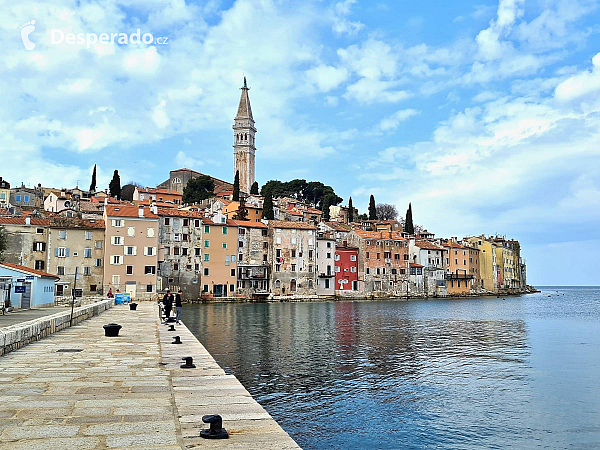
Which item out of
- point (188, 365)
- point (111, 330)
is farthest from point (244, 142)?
point (188, 365)

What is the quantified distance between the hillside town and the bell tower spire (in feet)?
83.5

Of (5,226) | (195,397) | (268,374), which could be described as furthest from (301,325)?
(5,226)

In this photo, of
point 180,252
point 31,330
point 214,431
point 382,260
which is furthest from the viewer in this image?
point 382,260

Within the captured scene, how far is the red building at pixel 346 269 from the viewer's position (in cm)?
9375

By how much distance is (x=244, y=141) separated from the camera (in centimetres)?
16038

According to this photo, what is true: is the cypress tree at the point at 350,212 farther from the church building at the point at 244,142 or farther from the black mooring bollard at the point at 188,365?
the black mooring bollard at the point at 188,365

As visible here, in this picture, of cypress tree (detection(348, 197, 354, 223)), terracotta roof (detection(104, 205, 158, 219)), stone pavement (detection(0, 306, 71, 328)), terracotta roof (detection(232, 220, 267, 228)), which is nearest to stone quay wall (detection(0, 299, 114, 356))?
stone pavement (detection(0, 306, 71, 328))

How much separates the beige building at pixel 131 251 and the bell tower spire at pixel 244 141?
88.4 m

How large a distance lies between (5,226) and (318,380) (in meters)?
56.7

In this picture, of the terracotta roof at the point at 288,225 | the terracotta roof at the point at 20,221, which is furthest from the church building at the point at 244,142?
the terracotta roof at the point at 20,221

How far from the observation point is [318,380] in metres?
19.1

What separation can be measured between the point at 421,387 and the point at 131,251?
Answer: 184 feet

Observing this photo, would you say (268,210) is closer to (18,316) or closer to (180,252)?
(180,252)

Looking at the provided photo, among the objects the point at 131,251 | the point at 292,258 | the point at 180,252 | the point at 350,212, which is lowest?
the point at 131,251
